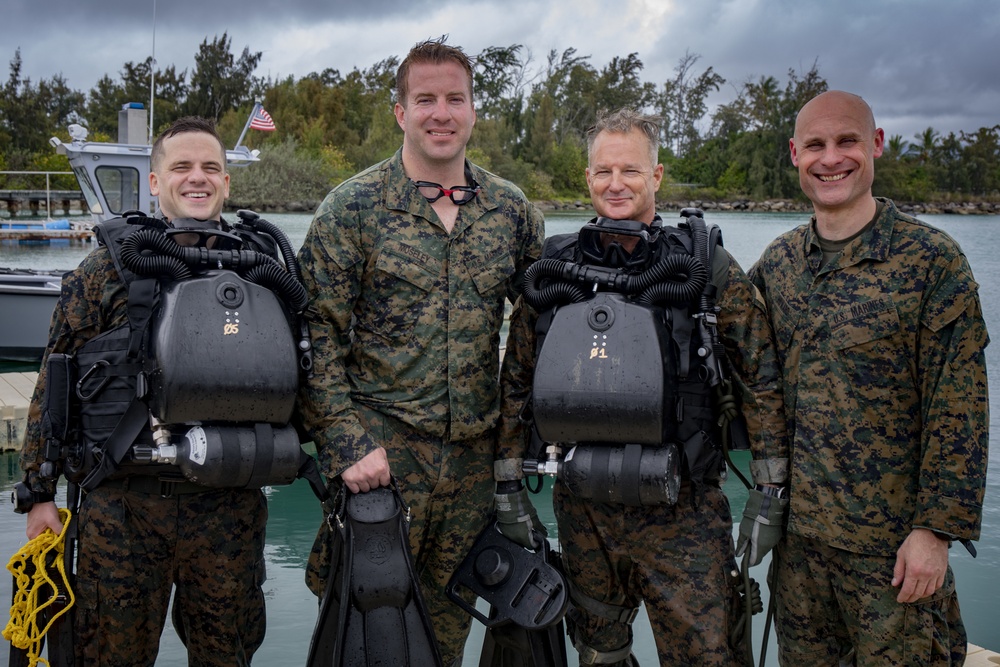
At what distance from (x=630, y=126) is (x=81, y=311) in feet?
5.37

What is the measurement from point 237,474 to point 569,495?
0.95 m

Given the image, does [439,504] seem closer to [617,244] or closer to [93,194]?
[617,244]

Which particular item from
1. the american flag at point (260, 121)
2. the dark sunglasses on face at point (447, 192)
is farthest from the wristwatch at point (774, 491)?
the american flag at point (260, 121)

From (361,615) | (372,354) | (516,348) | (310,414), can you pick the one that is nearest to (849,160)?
(516,348)

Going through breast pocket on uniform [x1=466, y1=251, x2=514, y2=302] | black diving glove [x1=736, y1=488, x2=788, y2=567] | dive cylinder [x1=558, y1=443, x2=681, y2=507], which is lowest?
black diving glove [x1=736, y1=488, x2=788, y2=567]

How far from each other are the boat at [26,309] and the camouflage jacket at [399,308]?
799 centimetres

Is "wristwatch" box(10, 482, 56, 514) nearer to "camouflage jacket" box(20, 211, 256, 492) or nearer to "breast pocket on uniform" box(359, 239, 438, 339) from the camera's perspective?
"camouflage jacket" box(20, 211, 256, 492)

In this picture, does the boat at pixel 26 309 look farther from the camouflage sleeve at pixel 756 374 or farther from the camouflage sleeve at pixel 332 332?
the camouflage sleeve at pixel 756 374

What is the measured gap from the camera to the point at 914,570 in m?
2.21

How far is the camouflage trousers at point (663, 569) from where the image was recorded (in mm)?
2404

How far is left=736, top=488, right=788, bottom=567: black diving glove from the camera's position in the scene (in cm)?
243

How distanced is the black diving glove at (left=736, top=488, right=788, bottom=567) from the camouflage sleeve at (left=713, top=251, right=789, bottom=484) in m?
0.05

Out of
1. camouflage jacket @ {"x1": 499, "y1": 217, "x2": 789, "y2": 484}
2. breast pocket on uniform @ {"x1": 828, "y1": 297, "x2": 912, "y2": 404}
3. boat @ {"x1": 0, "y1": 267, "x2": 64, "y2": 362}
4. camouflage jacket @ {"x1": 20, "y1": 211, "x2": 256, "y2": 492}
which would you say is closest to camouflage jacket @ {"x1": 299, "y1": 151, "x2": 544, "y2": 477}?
camouflage jacket @ {"x1": 20, "y1": 211, "x2": 256, "y2": 492}

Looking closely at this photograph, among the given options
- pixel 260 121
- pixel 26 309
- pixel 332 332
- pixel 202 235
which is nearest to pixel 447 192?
pixel 332 332
